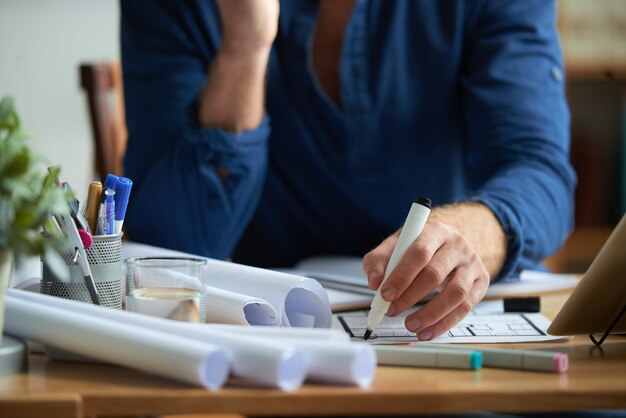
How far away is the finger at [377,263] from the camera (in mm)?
712

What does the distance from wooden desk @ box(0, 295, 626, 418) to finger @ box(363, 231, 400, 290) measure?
122 mm

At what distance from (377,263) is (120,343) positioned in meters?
0.24

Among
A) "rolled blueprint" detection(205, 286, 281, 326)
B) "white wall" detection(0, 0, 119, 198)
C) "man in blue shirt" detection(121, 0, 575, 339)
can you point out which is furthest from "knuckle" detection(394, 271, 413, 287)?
"white wall" detection(0, 0, 119, 198)

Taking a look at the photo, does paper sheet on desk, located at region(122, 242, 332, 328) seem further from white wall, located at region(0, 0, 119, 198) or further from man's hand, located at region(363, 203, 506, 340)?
white wall, located at region(0, 0, 119, 198)

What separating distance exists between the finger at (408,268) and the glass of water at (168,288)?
Result: 0.49 feet

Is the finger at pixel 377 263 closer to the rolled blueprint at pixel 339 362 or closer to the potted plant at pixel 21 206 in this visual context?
the rolled blueprint at pixel 339 362

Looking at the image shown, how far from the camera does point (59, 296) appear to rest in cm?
72

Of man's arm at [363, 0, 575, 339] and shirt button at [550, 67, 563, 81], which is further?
shirt button at [550, 67, 563, 81]

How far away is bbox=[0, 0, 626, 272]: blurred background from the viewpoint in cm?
253

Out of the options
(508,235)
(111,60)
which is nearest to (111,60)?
(111,60)

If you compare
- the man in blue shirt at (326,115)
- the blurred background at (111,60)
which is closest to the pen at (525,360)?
the man in blue shirt at (326,115)

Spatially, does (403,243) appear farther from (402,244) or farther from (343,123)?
(343,123)

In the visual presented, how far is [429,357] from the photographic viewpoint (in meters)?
0.62

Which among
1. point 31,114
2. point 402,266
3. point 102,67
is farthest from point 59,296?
point 31,114
